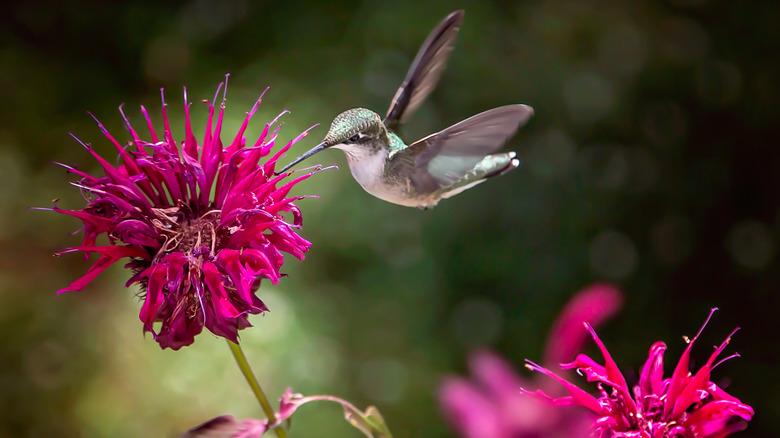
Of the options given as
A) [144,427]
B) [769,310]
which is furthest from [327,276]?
[769,310]

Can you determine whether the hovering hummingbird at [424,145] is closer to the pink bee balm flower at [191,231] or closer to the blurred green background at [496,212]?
the pink bee balm flower at [191,231]

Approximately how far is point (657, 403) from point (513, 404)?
0.59ft

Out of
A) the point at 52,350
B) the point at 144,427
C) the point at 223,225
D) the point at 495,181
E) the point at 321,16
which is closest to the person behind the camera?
the point at 223,225

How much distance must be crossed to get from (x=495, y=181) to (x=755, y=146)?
2.45 feet

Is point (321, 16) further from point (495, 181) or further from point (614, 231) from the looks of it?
point (614, 231)

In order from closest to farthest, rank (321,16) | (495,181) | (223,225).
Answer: (223,225), (495,181), (321,16)

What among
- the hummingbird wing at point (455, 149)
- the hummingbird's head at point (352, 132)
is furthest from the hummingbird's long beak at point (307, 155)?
the hummingbird wing at point (455, 149)

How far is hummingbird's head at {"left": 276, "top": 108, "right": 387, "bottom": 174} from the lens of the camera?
0.66 meters

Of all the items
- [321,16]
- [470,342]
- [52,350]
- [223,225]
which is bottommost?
[470,342]

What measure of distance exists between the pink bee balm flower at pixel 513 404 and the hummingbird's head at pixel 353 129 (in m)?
0.19

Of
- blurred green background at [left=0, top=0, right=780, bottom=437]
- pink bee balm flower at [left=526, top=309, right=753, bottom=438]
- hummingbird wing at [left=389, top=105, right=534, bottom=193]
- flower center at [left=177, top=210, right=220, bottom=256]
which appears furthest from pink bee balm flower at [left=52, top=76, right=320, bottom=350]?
blurred green background at [left=0, top=0, right=780, bottom=437]

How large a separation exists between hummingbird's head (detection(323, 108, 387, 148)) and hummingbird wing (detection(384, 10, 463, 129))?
12cm

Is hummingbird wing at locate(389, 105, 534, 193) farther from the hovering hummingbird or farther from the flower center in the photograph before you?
the flower center

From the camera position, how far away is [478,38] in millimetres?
2482
